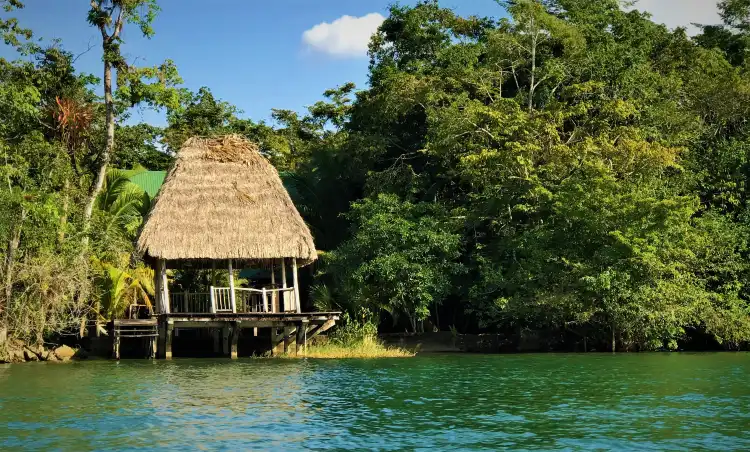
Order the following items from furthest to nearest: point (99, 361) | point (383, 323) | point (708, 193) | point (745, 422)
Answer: point (383, 323)
point (708, 193)
point (99, 361)
point (745, 422)

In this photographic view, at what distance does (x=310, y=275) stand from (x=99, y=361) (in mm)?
10671

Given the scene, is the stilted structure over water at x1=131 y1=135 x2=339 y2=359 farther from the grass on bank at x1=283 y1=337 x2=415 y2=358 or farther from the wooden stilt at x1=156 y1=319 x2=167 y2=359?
the grass on bank at x1=283 y1=337 x2=415 y2=358

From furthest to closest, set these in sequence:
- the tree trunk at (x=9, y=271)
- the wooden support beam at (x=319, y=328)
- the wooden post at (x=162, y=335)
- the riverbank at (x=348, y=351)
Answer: the riverbank at (x=348, y=351) < the wooden support beam at (x=319, y=328) < the wooden post at (x=162, y=335) < the tree trunk at (x=9, y=271)

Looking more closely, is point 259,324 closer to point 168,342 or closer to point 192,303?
point 168,342

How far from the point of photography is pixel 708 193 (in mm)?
28672

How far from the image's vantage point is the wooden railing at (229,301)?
79.7 ft

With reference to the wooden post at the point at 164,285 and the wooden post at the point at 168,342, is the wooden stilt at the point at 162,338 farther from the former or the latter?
the wooden post at the point at 164,285

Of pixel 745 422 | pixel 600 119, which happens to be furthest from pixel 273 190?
pixel 745 422

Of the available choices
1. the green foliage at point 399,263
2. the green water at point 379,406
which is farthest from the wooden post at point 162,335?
the green foliage at point 399,263

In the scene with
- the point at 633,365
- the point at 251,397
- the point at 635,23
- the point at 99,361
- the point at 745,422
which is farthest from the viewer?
the point at 635,23

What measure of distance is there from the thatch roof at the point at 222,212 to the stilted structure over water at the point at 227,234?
0.09 feet

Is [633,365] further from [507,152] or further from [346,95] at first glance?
[346,95]

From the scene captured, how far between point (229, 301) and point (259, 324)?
3.98 meters

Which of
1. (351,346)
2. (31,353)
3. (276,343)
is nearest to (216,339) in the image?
(276,343)
